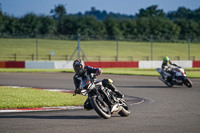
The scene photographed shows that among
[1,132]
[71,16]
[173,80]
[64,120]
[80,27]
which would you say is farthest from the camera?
[71,16]

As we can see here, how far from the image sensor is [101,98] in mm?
7590

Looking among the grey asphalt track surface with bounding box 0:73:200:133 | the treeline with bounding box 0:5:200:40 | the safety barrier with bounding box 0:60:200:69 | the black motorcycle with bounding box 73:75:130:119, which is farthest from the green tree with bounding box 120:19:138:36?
the black motorcycle with bounding box 73:75:130:119

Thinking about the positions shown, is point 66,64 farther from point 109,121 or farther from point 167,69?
point 109,121

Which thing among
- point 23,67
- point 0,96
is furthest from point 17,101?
point 23,67

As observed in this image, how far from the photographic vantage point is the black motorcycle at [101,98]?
7.51m

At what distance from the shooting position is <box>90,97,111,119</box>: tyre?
742 cm

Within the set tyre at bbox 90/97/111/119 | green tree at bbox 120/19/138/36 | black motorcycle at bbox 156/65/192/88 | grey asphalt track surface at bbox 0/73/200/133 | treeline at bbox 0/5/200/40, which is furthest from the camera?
green tree at bbox 120/19/138/36

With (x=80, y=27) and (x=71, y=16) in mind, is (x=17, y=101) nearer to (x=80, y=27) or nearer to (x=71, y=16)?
(x=80, y=27)

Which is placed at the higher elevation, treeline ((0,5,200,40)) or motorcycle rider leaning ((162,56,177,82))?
treeline ((0,5,200,40))

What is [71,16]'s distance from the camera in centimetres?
6531

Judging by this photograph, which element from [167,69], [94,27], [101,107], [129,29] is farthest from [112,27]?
[101,107]

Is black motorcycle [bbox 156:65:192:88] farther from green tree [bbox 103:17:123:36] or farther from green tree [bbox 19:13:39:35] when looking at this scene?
green tree [bbox 103:17:123:36]

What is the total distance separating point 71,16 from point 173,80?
166 ft

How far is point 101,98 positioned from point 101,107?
7.6 inches
